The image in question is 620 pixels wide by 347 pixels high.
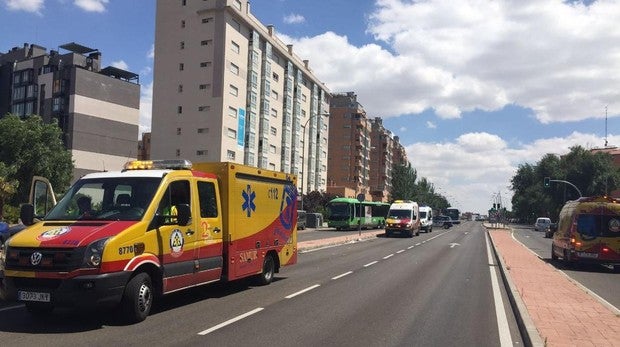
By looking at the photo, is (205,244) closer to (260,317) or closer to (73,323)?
(260,317)

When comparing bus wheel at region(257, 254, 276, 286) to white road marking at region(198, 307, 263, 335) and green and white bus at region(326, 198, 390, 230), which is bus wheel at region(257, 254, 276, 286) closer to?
white road marking at region(198, 307, 263, 335)

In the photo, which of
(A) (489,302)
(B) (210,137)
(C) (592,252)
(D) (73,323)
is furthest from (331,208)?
(D) (73,323)

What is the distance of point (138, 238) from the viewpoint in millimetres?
7707

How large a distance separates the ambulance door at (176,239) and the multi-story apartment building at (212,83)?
1990 inches

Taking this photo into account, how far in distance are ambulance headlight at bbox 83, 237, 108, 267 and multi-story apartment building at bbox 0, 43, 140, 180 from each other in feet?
244

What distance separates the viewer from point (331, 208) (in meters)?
49.7

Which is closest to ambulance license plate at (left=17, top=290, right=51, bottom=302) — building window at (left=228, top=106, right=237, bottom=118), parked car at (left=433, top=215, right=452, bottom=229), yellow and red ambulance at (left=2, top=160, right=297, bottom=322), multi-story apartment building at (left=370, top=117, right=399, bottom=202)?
yellow and red ambulance at (left=2, top=160, right=297, bottom=322)

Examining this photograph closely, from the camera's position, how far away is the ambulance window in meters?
9.42

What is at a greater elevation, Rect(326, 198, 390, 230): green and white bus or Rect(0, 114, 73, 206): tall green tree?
Rect(0, 114, 73, 206): tall green tree

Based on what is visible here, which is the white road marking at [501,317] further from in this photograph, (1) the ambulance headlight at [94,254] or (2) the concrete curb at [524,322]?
(1) the ambulance headlight at [94,254]

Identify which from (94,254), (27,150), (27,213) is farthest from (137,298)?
(27,150)

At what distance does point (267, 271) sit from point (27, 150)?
3500 cm

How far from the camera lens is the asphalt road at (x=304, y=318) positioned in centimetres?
Result: 699

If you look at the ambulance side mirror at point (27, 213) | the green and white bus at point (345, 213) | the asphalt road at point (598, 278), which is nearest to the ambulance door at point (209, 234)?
the ambulance side mirror at point (27, 213)
